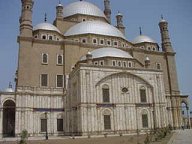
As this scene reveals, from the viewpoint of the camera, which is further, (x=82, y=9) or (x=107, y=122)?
(x=82, y=9)

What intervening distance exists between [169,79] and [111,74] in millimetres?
13665

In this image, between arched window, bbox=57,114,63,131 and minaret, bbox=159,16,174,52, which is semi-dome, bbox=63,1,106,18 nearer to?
minaret, bbox=159,16,174,52

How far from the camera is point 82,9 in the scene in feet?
144

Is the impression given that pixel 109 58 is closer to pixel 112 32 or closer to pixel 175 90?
pixel 112 32

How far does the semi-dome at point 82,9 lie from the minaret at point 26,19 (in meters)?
10.7

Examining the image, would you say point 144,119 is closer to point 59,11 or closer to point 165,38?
point 165,38

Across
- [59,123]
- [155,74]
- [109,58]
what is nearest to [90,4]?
[109,58]

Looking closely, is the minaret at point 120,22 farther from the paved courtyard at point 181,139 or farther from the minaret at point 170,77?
the paved courtyard at point 181,139

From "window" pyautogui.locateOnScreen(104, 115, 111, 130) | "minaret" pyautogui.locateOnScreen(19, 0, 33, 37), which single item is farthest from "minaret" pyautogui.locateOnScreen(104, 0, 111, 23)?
"window" pyautogui.locateOnScreen(104, 115, 111, 130)

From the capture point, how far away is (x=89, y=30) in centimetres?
3697

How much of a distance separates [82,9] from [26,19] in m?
13.7

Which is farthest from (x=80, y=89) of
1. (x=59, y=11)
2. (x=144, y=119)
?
(x=59, y=11)

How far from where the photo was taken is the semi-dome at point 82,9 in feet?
143

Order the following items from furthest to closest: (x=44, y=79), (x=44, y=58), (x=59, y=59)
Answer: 1. (x=59, y=59)
2. (x=44, y=58)
3. (x=44, y=79)
